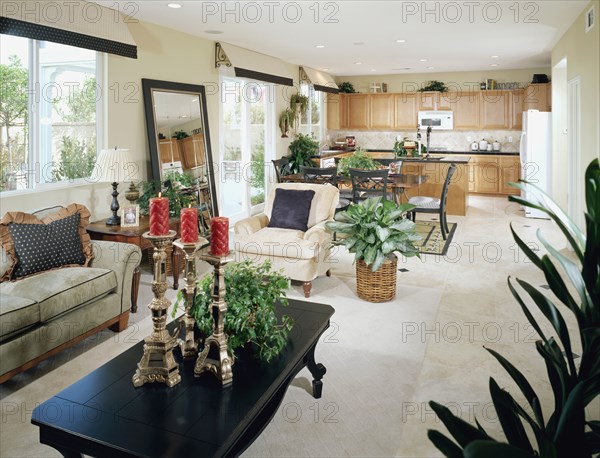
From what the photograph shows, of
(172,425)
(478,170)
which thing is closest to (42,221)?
(172,425)

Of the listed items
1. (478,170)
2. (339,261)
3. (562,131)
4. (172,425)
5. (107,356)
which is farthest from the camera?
(478,170)

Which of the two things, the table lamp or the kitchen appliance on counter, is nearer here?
the table lamp

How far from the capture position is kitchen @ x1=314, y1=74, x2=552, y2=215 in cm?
1074

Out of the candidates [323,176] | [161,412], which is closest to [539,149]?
[323,176]

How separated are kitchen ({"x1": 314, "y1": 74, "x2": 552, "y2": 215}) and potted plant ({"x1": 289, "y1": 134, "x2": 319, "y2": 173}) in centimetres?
93

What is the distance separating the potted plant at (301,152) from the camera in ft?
30.1

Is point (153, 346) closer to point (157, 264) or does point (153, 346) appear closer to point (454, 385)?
point (157, 264)

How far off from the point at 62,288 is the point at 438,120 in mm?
9619

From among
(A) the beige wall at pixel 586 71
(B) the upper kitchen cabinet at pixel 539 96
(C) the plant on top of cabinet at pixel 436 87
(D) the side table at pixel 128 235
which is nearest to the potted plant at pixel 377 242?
(D) the side table at pixel 128 235

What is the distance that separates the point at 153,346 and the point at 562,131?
24.2 ft

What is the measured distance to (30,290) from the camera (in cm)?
322

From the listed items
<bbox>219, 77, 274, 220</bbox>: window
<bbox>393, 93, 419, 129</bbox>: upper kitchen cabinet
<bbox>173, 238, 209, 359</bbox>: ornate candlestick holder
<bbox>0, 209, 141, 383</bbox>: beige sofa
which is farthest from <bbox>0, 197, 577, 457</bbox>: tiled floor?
<bbox>393, 93, 419, 129</bbox>: upper kitchen cabinet

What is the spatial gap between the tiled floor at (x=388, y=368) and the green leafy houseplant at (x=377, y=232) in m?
0.47

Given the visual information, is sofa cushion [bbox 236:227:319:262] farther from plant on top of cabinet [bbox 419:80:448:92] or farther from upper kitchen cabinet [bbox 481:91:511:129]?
upper kitchen cabinet [bbox 481:91:511:129]
